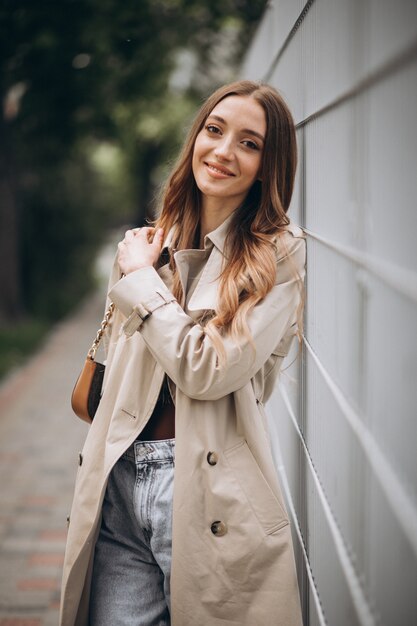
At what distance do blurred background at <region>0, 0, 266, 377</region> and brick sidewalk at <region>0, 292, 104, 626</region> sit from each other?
691 millimetres

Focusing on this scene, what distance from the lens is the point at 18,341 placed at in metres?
10.1

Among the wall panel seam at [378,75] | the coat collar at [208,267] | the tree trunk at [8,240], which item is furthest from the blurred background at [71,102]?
the wall panel seam at [378,75]

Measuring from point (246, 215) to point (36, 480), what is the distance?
12.7 ft

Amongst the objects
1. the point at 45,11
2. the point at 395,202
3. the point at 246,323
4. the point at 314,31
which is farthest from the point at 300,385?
the point at 45,11

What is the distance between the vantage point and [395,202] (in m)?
1.34

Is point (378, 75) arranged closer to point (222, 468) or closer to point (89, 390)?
point (222, 468)

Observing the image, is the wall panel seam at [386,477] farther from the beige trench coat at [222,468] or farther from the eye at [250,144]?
the eye at [250,144]

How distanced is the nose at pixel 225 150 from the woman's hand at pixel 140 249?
0.96ft

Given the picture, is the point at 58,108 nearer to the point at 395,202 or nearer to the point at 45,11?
the point at 45,11

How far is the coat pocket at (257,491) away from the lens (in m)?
1.98

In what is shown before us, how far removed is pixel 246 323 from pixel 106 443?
548mm

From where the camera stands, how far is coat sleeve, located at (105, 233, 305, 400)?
189cm

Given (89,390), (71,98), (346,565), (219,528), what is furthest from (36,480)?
(71,98)

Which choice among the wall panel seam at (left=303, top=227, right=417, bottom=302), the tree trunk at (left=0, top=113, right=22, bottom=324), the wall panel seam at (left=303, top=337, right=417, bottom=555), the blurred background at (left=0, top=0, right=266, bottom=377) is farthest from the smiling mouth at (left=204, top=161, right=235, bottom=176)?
the tree trunk at (left=0, top=113, right=22, bottom=324)
